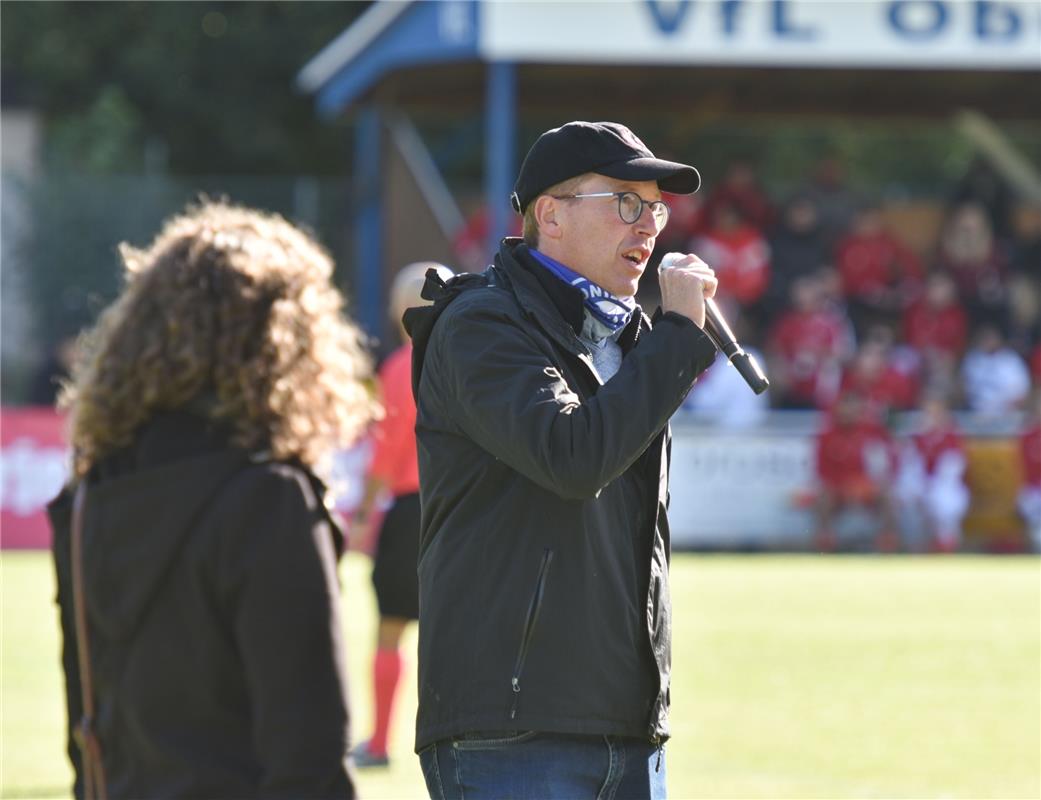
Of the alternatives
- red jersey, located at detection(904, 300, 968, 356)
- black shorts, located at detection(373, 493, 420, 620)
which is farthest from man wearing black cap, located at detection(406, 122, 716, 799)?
red jersey, located at detection(904, 300, 968, 356)

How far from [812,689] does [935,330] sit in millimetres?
14012

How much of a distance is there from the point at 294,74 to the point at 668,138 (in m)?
6.90

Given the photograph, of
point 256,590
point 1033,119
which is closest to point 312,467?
point 256,590

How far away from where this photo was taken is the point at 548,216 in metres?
3.95

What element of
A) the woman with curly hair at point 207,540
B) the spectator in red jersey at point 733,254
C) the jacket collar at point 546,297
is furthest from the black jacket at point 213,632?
the spectator in red jersey at point 733,254

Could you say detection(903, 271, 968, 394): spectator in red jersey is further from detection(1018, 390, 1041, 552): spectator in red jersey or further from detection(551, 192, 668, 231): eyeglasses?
detection(551, 192, 668, 231): eyeglasses

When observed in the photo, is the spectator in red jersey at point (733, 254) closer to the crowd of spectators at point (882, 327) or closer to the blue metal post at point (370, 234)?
the crowd of spectators at point (882, 327)

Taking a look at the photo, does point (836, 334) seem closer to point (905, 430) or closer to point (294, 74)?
point (905, 430)

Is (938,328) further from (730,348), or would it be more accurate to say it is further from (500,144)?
(730,348)

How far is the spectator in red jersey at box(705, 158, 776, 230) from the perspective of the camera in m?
23.8

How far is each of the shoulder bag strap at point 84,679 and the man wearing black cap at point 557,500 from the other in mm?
672

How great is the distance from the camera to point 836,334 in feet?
74.7

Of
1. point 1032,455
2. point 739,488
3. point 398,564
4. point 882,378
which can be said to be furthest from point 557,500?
point 882,378

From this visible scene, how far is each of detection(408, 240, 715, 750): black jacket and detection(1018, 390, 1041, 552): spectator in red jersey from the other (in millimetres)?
17905
